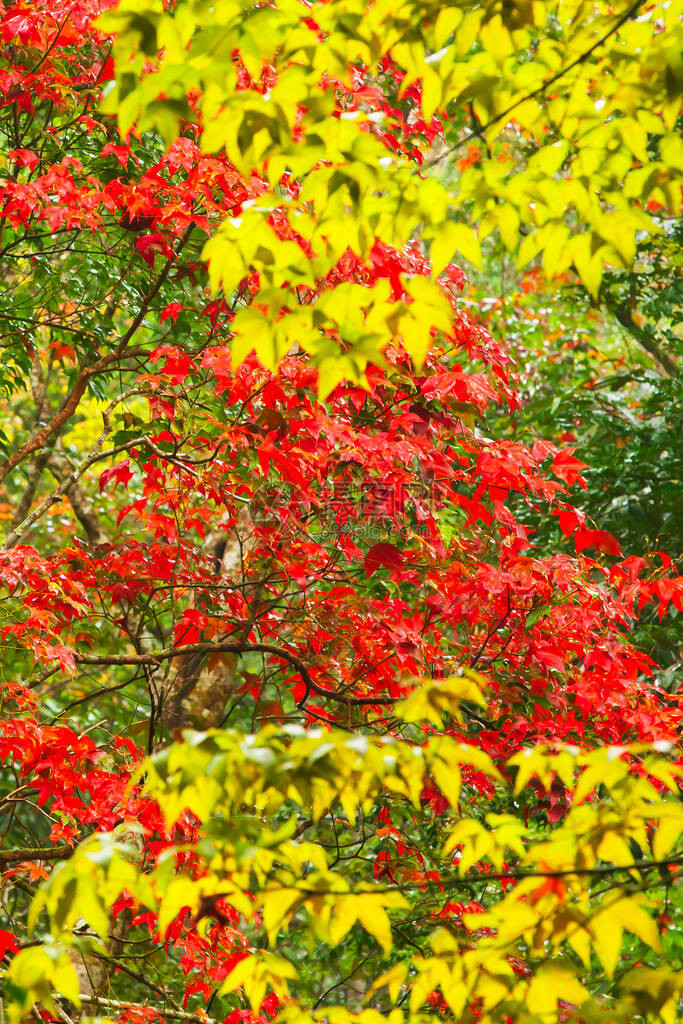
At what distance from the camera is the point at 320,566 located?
12.6 ft

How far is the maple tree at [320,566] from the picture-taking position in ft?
5.28

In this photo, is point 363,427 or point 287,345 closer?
point 287,345

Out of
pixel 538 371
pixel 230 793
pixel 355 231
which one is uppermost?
pixel 538 371

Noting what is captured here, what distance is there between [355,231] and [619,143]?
0.54 metres

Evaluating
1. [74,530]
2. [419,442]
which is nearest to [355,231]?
[419,442]

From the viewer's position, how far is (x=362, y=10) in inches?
73.4

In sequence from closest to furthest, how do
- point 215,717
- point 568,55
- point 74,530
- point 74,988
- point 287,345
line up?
point 74,988 < point 287,345 < point 568,55 < point 215,717 < point 74,530

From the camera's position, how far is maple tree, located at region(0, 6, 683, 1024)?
5.28ft

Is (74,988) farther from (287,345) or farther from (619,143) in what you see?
(619,143)

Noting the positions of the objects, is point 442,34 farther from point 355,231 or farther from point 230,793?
point 230,793

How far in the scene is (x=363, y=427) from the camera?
3.56 meters

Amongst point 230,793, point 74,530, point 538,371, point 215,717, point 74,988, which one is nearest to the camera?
point 74,988

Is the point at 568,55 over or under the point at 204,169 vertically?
under

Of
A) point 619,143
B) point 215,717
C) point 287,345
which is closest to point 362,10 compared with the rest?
point 619,143
